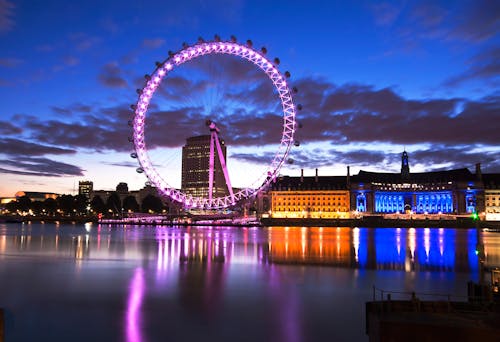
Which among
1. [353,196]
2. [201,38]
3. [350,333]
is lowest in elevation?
[350,333]

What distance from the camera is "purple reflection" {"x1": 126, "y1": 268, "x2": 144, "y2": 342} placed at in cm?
1348

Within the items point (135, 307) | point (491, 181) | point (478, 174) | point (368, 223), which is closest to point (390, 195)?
point (478, 174)

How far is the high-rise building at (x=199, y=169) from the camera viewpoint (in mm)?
102125

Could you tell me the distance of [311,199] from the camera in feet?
507

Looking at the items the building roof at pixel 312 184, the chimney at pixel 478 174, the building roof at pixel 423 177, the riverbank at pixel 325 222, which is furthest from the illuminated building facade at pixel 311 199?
the chimney at pixel 478 174

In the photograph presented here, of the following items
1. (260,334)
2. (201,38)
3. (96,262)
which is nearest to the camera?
(260,334)

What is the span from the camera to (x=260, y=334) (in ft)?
44.8

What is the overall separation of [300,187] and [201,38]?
108 meters

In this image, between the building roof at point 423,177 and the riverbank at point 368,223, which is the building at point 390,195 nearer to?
the building roof at point 423,177

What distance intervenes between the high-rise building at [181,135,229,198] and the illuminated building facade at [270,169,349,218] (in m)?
44.1

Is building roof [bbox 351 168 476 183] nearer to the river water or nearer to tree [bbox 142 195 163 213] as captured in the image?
tree [bbox 142 195 163 213]

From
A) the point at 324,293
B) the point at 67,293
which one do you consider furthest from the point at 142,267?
the point at 324,293

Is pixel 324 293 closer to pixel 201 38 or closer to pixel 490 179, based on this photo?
pixel 201 38

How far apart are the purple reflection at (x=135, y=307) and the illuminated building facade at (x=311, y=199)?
13106 cm
